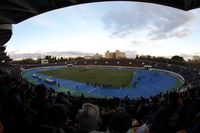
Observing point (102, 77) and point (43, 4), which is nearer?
point (43, 4)

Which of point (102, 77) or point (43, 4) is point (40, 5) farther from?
point (102, 77)

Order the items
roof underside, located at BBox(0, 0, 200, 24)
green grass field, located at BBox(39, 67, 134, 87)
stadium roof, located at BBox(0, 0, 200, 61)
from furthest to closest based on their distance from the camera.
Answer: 1. green grass field, located at BBox(39, 67, 134, 87)
2. stadium roof, located at BBox(0, 0, 200, 61)
3. roof underside, located at BBox(0, 0, 200, 24)

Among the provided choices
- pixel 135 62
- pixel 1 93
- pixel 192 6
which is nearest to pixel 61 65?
pixel 135 62

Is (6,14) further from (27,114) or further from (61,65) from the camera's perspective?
(61,65)

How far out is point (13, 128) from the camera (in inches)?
210

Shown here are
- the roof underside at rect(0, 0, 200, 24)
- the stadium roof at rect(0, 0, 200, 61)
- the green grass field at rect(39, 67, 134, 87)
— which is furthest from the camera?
the green grass field at rect(39, 67, 134, 87)

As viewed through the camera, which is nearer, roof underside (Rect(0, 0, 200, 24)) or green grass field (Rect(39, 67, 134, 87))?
roof underside (Rect(0, 0, 200, 24))

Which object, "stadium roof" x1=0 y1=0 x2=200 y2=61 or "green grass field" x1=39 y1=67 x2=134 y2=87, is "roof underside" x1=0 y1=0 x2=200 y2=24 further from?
"green grass field" x1=39 y1=67 x2=134 y2=87

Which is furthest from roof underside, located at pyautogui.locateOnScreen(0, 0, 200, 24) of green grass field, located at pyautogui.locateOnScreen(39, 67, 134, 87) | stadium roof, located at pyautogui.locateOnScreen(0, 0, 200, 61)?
green grass field, located at pyautogui.locateOnScreen(39, 67, 134, 87)

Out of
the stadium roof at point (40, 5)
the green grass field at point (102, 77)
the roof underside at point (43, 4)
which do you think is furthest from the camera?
the green grass field at point (102, 77)

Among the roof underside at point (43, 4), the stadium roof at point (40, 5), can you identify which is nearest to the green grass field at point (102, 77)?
the stadium roof at point (40, 5)

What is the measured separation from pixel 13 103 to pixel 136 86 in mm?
54525

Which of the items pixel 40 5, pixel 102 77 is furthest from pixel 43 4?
pixel 102 77

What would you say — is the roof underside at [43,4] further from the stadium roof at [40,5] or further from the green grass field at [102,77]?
the green grass field at [102,77]
